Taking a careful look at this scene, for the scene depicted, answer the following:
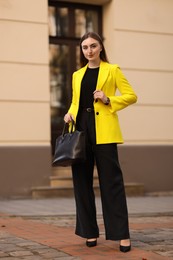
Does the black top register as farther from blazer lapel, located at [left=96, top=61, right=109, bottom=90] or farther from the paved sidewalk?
the paved sidewalk

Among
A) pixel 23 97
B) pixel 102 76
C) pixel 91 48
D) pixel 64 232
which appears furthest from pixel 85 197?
pixel 23 97

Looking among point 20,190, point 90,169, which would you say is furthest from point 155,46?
point 90,169

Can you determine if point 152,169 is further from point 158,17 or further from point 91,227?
point 91,227

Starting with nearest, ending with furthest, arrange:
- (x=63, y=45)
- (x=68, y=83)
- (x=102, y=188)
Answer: (x=102, y=188) → (x=63, y=45) → (x=68, y=83)

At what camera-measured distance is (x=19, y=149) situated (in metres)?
9.38

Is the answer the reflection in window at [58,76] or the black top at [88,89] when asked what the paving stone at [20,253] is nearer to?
the black top at [88,89]

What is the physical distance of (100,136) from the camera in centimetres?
453

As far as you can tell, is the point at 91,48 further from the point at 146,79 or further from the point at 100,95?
the point at 146,79

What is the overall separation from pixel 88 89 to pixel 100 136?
0.44m

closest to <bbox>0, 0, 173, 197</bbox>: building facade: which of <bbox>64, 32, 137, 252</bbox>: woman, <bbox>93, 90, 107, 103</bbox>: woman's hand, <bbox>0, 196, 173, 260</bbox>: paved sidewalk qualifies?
<bbox>0, 196, 173, 260</bbox>: paved sidewalk

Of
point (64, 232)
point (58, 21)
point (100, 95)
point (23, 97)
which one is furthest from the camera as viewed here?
point (58, 21)

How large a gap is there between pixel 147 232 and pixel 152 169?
16.2 feet

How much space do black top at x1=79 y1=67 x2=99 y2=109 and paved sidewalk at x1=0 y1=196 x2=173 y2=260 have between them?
1309mm

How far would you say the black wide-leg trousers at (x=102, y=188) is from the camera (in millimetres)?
4516
